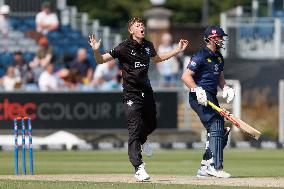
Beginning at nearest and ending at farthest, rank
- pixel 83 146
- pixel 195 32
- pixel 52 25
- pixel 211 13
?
pixel 83 146 < pixel 52 25 < pixel 195 32 < pixel 211 13

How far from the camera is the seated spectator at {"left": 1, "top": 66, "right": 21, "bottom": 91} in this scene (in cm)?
2842

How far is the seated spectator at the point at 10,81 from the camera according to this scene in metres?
28.4

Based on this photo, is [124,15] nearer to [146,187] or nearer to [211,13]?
[211,13]

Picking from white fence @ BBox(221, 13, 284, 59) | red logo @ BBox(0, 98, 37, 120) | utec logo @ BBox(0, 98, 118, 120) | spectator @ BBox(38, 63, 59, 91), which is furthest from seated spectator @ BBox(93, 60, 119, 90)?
white fence @ BBox(221, 13, 284, 59)

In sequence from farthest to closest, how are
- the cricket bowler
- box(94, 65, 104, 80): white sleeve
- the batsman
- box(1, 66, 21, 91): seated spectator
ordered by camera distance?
box(94, 65, 104, 80): white sleeve → box(1, 66, 21, 91): seated spectator → the batsman → the cricket bowler

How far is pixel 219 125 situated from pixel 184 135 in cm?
1264

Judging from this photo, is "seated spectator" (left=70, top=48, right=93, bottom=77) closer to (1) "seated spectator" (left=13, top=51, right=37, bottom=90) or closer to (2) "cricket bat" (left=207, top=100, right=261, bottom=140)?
(1) "seated spectator" (left=13, top=51, right=37, bottom=90)

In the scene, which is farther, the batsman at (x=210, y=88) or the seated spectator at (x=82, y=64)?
the seated spectator at (x=82, y=64)

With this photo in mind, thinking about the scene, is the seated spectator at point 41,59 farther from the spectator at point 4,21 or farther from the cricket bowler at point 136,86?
the cricket bowler at point 136,86

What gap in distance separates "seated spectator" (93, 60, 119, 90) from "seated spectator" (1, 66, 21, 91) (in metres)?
1.89

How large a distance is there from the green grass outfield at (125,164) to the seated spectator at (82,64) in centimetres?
364

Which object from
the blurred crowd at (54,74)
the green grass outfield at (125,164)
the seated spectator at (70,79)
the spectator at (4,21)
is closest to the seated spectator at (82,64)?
the blurred crowd at (54,74)

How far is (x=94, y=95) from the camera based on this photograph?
28531 millimetres

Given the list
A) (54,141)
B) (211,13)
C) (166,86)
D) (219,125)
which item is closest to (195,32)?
(211,13)
